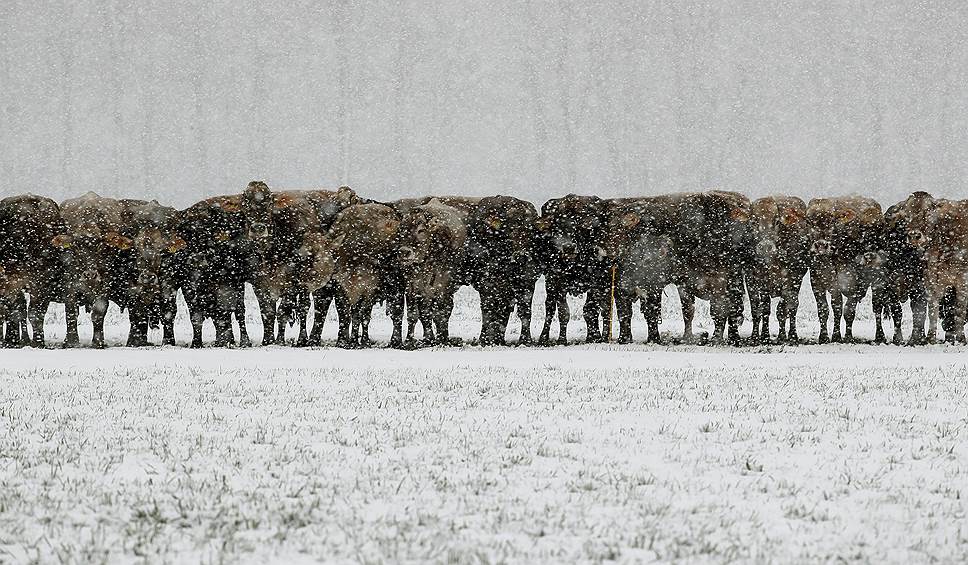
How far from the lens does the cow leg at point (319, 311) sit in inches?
649

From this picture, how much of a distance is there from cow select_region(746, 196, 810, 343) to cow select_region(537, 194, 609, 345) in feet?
9.06

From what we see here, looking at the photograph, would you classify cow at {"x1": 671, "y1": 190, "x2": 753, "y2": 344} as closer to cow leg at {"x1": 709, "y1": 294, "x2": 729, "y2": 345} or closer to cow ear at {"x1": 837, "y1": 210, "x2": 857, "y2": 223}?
cow leg at {"x1": 709, "y1": 294, "x2": 729, "y2": 345}

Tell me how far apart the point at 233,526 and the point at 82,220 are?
42.1 ft

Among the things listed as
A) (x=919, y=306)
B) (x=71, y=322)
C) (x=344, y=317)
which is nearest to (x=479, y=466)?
(x=344, y=317)

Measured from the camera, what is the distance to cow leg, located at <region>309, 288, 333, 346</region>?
54.1 feet

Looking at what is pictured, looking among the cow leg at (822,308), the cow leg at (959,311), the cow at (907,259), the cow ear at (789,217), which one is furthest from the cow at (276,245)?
the cow leg at (959,311)

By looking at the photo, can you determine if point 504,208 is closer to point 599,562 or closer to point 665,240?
point 665,240

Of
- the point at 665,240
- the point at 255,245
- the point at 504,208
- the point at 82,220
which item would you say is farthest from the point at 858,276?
the point at 82,220

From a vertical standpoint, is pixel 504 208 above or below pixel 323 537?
above

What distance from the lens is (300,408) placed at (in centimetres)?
832

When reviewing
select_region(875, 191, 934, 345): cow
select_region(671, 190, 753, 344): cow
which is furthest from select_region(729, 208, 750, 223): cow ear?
select_region(875, 191, 934, 345): cow

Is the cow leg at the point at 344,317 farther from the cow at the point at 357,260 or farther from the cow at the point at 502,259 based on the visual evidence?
the cow at the point at 502,259

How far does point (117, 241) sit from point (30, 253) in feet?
5.09

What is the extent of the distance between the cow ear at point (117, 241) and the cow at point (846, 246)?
1231 centimetres
